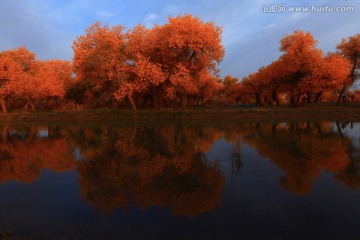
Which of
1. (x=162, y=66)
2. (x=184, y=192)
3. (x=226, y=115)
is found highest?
(x=162, y=66)

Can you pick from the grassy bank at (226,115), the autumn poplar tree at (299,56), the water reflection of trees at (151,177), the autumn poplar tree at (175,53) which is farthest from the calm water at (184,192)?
the autumn poplar tree at (299,56)

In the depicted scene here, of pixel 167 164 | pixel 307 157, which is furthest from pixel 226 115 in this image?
pixel 167 164

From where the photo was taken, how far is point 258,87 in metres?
61.6

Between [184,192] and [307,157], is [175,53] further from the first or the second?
[184,192]

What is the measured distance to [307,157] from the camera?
1530cm

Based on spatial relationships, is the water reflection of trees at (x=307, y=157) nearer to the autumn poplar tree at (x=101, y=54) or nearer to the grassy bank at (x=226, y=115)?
the grassy bank at (x=226, y=115)

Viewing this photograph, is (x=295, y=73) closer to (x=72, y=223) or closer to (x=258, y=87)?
(x=258, y=87)

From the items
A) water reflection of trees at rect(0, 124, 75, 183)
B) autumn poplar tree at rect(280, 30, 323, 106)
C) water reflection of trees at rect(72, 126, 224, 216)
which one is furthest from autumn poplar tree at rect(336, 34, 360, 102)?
water reflection of trees at rect(0, 124, 75, 183)

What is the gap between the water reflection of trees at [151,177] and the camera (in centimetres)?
968

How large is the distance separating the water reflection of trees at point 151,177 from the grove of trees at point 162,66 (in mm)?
21829

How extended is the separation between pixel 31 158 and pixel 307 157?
15020mm

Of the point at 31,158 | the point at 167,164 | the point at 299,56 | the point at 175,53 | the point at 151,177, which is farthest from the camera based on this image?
the point at 299,56

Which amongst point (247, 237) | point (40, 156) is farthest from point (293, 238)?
point (40, 156)

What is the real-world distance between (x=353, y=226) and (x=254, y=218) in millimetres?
2404
